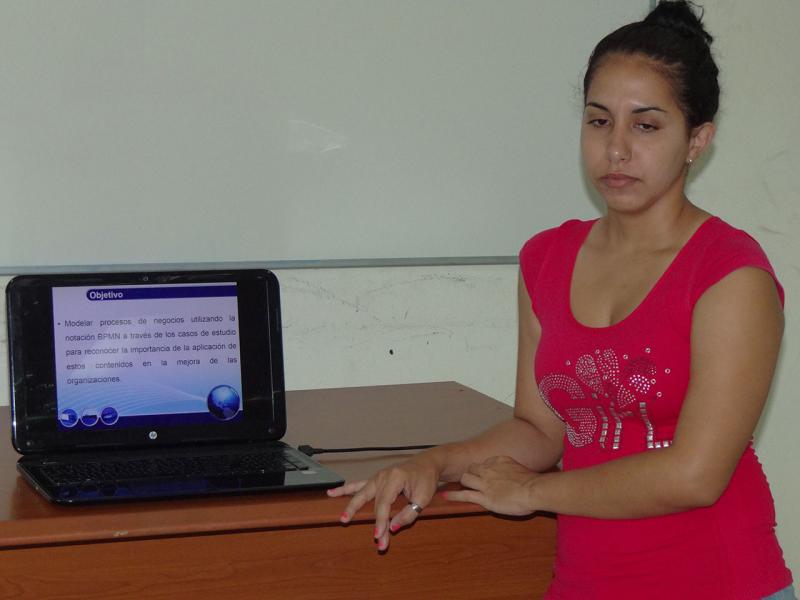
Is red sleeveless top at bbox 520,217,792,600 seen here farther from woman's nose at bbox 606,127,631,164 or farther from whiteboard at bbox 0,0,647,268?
whiteboard at bbox 0,0,647,268

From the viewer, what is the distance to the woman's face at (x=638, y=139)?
4.31ft

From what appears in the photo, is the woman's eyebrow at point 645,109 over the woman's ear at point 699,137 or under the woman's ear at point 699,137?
over

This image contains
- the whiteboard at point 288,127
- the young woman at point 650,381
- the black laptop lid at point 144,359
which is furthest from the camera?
the whiteboard at point 288,127

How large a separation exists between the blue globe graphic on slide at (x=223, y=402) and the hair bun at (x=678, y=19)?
28.6 inches

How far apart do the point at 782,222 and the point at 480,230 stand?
29.0 inches

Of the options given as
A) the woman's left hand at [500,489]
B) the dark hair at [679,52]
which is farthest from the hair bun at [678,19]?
the woman's left hand at [500,489]

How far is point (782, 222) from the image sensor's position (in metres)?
2.51

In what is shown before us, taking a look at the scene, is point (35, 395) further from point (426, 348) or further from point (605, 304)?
point (426, 348)

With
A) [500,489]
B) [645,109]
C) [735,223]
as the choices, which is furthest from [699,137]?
[735,223]

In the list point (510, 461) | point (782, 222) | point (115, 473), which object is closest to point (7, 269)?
point (115, 473)

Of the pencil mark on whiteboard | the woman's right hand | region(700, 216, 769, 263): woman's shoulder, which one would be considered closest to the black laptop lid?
the woman's right hand

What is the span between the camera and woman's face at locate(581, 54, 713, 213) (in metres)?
1.31

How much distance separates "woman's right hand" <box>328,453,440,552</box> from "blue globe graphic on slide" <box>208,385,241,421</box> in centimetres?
23

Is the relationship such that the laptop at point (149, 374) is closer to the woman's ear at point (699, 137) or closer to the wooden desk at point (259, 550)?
the wooden desk at point (259, 550)
